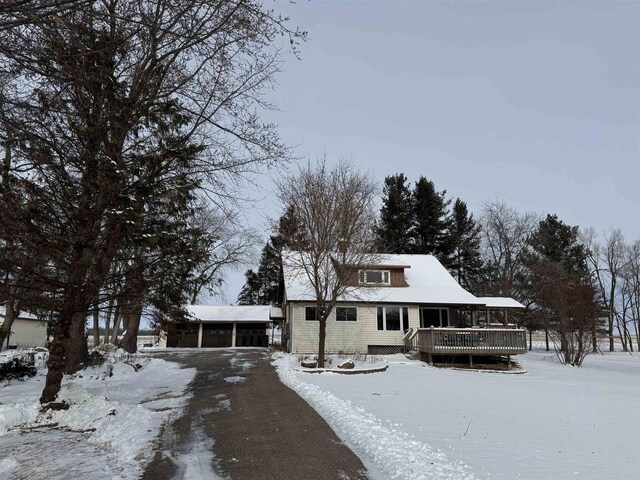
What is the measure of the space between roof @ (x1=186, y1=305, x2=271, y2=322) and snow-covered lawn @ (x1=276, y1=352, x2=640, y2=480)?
19963mm

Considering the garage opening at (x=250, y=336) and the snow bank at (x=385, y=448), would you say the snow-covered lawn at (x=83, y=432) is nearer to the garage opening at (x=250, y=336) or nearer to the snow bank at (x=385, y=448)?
the snow bank at (x=385, y=448)

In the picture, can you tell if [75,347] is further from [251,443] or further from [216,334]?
[216,334]

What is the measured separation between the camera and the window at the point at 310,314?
1018 inches

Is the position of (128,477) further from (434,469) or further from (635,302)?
(635,302)

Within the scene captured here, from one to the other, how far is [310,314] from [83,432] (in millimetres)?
19050

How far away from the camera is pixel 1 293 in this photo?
805 centimetres

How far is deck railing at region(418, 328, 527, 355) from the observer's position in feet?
70.0

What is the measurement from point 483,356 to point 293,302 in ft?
34.2

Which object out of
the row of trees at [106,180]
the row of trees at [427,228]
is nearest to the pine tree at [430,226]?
the row of trees at [427,228]

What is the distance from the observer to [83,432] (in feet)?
23.8

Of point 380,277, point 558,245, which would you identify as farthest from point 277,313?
point 558,245

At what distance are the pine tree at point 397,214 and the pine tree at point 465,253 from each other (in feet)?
14.2

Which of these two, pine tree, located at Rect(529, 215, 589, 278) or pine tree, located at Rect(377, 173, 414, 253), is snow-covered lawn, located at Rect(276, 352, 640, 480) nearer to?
pine tree, located at Rect(377, 173, 414, 253)

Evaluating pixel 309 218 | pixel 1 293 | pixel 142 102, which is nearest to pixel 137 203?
pixel 142 102
